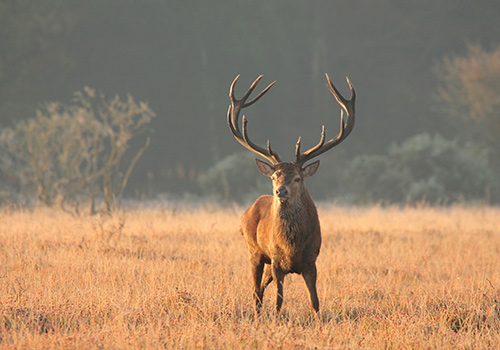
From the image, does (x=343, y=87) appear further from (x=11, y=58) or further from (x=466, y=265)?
(x=466, y=265)

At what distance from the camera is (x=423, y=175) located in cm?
2352

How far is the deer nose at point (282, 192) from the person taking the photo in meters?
5.57

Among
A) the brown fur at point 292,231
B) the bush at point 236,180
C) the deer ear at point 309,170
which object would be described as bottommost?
the brown fur at point 292,231

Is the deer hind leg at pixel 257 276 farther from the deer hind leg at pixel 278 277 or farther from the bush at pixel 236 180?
the bush at pixel 236 180

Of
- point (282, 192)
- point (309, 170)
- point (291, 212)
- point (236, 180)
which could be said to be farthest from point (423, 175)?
point (282, 192)

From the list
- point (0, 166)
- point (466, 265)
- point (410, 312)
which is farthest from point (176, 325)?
point (0, 166)

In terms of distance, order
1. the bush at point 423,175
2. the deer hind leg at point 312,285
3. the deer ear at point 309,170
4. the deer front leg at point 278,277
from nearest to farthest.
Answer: the deer hind leg at point 312,285 < the deer front leg at point 278,277 < the deer ear at point 309,170 < the bush at point 423,175

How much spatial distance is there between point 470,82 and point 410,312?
2371 centimetres

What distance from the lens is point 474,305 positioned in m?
6.21

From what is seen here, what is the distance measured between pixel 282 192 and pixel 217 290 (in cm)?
189

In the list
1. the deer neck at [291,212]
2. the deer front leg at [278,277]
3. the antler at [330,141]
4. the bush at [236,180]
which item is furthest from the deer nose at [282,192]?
the bush at [236,180]

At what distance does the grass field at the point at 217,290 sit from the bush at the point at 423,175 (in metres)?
10.5

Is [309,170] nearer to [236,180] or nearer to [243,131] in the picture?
[243,131]

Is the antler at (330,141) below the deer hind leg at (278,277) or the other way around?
the other way around
